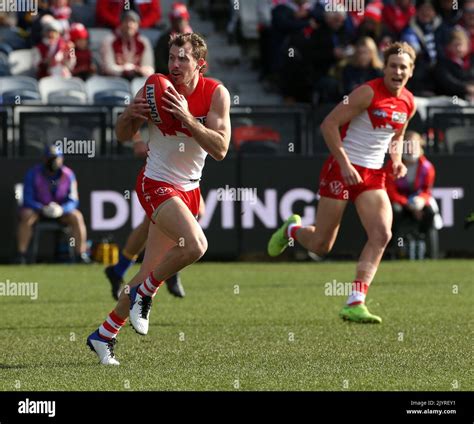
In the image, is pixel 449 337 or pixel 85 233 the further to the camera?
pixel 85 233

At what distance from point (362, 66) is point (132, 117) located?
1257 cm

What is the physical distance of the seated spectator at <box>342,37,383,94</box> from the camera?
21.7 m

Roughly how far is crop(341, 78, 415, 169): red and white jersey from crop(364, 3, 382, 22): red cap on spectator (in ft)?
36.4

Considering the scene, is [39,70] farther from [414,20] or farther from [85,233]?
[414,20]

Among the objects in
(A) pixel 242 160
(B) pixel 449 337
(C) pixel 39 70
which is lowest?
(B) pixel 449 337

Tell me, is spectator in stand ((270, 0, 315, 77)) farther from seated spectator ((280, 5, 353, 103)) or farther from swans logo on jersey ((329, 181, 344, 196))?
swans logo on jersey ((329, 181, 344, 196))

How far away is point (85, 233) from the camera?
66.2 feet

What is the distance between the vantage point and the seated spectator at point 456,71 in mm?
23250

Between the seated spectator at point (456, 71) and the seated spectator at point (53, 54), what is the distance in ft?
19.4

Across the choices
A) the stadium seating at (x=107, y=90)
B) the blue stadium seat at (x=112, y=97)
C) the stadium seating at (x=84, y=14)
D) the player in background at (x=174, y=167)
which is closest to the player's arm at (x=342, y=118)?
the player in background at (x=174, y=167)

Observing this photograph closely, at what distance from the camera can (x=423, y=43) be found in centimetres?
2442

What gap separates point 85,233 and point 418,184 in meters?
4.74

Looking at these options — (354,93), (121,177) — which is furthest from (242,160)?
(354,93)
